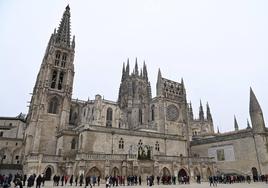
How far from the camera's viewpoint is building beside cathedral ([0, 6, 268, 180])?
2648 centimetres

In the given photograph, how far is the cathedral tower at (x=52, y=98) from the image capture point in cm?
3616

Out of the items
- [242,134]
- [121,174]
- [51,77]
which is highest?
[51,77]

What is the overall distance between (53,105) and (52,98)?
1.39 meters

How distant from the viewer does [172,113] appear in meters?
45.1

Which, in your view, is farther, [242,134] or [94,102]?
[94,102]

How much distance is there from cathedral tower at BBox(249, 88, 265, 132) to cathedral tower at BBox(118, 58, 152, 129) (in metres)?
21.6

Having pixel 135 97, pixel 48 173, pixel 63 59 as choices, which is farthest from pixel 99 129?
pixel 135 97

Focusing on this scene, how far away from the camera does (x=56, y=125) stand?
126 ft

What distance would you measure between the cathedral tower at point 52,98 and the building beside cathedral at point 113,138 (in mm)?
133

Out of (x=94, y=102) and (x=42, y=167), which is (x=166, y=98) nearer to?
(x=94, y=102)

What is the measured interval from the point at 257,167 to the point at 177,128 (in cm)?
1638

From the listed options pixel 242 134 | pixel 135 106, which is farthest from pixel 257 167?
pixel 135 106

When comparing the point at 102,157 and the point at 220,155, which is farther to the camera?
the point at 220,155

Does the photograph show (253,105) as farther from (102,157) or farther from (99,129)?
(102,157)
